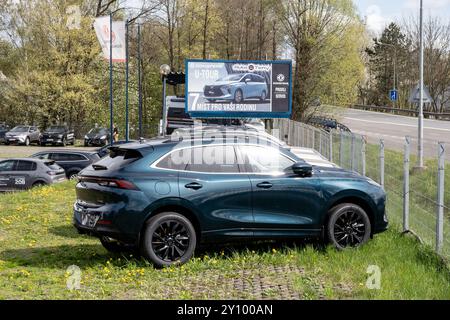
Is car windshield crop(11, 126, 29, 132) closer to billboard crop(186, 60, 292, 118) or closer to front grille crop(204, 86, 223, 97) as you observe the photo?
billboard crop(186, 60, 292, 118)

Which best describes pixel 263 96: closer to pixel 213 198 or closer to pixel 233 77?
pixel 233 77

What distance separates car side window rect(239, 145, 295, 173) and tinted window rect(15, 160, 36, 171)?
16.0 m

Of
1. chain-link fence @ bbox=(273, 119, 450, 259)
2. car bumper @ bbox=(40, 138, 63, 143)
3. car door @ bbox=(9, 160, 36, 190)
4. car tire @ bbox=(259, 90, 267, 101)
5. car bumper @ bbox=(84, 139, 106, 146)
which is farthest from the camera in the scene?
car bumper @ bbox=(40, 138, 63, 143)

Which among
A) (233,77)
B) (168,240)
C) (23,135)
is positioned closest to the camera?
(168,240)

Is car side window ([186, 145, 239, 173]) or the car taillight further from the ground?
car side window ([186, 145, 239, 173])

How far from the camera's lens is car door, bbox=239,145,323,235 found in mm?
8703

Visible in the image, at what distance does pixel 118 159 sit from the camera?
8672 millimetres

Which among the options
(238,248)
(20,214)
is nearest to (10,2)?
(20,214)

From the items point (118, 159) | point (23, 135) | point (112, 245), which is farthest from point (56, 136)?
point (118, 159)

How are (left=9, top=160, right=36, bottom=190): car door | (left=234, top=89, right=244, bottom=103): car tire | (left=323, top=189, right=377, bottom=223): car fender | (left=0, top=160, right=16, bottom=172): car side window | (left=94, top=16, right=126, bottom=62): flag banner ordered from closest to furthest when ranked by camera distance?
(left=323, top=189, right=377, bottom=223): car fender, (left=9, top=160, right=36, bottom=190): car door, (left=0, top=160, right=16, bottom=172): car side window, (left=234, top=89, right=244, bottom=103): car tire, (left=94, top=16, right=126, bottom=62): flag banner

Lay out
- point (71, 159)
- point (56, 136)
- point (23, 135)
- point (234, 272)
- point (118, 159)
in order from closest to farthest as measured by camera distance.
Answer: point (234, 272) < point (118, 159) < point (71, 159) < point (56, 136) < point (23, 135)

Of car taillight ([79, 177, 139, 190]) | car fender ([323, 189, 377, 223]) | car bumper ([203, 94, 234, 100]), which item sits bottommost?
car fender ([323, 189, 377, 223])

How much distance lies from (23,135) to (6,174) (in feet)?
98.2

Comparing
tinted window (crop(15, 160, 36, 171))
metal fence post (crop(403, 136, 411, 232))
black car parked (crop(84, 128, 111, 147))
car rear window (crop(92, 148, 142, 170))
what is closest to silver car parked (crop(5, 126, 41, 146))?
black car parked (crop(84, 128, 111, 147))
